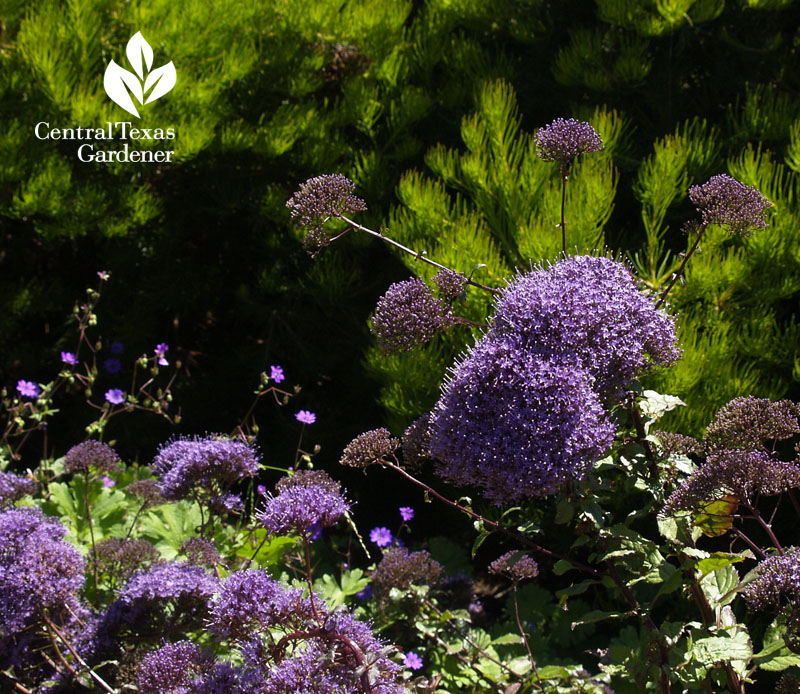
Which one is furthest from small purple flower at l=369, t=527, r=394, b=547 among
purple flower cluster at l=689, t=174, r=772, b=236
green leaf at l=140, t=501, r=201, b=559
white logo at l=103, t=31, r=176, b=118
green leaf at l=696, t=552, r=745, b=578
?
white logo at l=103, t=31, r=176, b=118

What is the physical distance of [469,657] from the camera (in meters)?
2.54

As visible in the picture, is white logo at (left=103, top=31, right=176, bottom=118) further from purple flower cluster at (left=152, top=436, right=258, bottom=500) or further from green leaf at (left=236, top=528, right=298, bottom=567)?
green leaf at (left=236, top=528, right=298, bottom=567)

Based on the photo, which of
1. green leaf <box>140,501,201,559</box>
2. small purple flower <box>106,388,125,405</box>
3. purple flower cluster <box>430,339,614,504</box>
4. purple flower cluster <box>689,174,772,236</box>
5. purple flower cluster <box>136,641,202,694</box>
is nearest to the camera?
purple flower cluster <box>430,339,614,504</box>

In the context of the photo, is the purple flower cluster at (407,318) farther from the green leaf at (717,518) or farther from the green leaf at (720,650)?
the green leaf at (720,650)

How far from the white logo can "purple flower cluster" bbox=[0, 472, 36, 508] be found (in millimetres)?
2073

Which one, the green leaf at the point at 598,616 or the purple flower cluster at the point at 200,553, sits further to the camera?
the purple flower cluster at the point at 200,553

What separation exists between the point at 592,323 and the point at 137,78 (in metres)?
3.28

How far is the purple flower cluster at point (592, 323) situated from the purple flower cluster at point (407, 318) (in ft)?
0.70

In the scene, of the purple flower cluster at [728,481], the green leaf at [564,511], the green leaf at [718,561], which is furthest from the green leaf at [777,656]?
the green leaf at [564,511]

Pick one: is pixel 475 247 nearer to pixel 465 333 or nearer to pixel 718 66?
pixel 465 333

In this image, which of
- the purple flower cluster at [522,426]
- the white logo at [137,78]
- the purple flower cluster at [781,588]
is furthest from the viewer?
the white logo at [137,78]

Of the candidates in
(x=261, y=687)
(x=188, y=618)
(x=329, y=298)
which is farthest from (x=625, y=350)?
(x=329, y=298)

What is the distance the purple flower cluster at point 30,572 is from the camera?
1.81m

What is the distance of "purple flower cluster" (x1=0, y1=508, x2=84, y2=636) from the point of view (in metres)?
1.81
